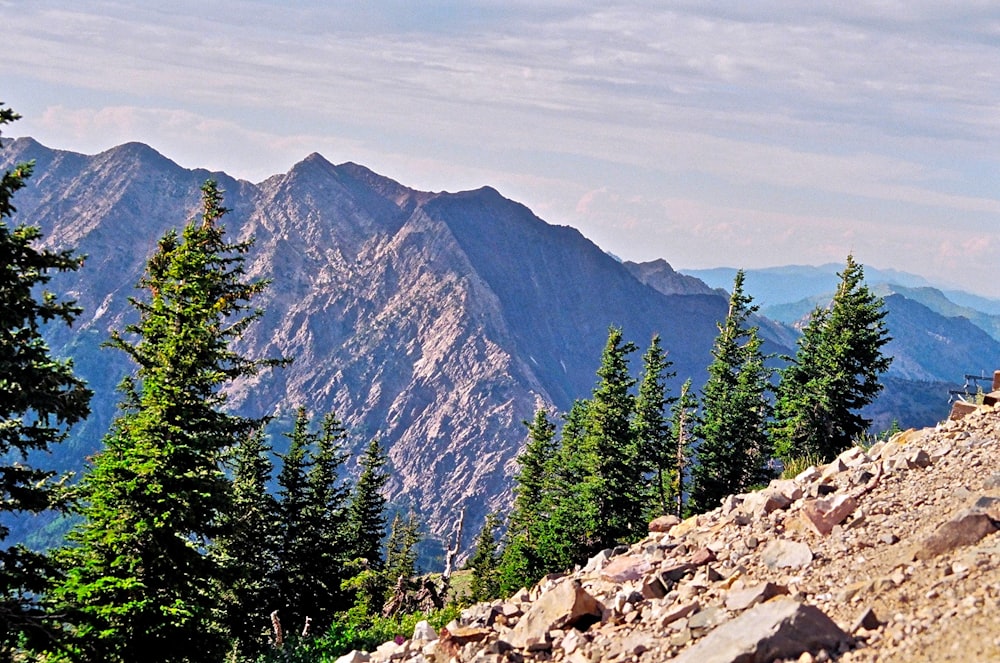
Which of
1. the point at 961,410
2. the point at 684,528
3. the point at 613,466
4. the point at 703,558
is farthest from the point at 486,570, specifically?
the point at 703,558

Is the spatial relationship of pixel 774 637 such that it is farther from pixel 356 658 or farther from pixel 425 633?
pixel 356 658

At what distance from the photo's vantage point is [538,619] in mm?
9992

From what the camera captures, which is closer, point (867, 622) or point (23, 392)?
point (867, 622)

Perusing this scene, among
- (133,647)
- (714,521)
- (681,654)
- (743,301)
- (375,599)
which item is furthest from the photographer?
(743,301)

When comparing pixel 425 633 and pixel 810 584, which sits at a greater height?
pixel 425 633

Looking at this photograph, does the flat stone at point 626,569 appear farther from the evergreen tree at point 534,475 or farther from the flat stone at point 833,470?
the evergreen tree at point 534,475

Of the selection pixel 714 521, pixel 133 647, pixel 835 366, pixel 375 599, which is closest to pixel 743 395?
pixel 835 366

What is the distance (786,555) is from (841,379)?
1162 inches

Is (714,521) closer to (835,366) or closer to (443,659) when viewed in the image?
(443,659)

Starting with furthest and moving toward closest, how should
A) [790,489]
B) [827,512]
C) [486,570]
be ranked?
[486,570], [790,489], [827,512]

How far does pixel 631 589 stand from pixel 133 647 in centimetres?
1163

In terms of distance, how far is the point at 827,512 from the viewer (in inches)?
417

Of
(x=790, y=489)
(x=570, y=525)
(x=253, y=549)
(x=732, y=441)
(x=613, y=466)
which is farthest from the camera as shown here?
(x=732, y=441)

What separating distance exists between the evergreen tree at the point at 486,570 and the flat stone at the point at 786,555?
24.7 meters
